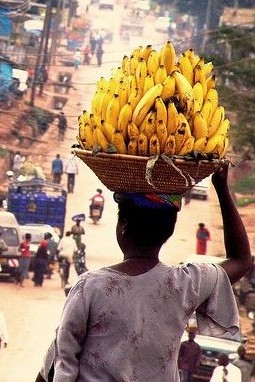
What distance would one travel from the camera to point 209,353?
15.0 meters

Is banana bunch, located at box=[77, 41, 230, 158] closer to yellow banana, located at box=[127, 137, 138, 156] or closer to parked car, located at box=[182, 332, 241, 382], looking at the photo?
yellow banana, located at box=[127, 137, 138, 156]

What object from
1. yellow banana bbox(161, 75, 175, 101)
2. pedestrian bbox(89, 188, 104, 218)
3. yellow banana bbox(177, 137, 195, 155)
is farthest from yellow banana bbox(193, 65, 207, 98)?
pedestrian bbox(89, 188, 104, 218)

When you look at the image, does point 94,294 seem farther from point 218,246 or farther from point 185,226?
point 185,226

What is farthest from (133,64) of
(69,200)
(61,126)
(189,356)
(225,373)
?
(61,126)

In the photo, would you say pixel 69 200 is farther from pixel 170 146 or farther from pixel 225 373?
pixel 170 146

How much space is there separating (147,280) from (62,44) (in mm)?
67071

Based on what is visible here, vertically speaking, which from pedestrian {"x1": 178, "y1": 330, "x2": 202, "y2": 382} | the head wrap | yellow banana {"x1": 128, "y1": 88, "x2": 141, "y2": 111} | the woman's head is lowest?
pedestrian {"x1": 178, "y1": 330, "x2": 202, "y2": 382}

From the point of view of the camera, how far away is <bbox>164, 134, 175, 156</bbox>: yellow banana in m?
3.11

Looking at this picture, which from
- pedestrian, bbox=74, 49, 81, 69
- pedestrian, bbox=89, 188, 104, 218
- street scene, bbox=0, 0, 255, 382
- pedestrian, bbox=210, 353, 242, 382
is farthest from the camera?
pedestrian, bbox=74, 49, 81, 69

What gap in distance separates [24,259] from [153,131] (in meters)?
20.3

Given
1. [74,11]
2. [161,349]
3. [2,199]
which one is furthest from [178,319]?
[74,11]

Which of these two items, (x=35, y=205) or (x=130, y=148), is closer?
(x=130, y=148)

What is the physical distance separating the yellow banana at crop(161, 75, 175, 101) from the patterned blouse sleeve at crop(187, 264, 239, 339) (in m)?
0.43

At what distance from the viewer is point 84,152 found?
3.20 metres
